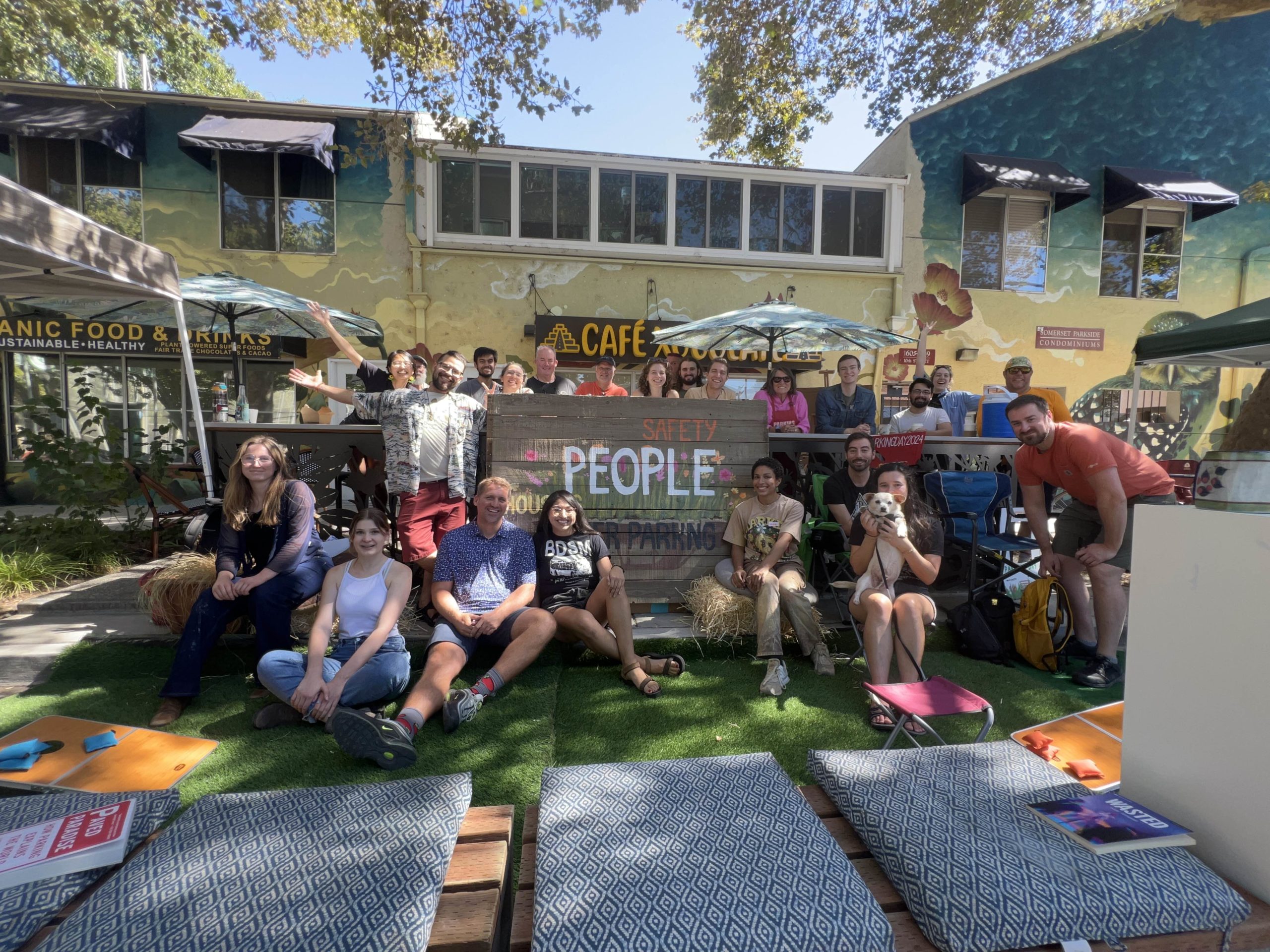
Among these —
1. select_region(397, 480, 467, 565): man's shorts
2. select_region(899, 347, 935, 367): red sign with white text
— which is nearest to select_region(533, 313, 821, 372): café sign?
select_region(899, 347, 935, 367): red sign with white text

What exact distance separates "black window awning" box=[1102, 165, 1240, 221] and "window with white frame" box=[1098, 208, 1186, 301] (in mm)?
362

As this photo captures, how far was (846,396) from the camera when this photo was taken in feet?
21.6

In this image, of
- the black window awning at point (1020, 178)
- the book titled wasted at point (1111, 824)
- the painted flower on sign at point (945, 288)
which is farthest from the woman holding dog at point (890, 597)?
the black window awning at point (1020, 178)

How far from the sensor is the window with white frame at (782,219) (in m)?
11.4

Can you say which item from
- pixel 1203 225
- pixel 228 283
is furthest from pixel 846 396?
pixel 1203 225

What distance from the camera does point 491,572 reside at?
3.72 m

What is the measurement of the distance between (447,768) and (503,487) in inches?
61.8

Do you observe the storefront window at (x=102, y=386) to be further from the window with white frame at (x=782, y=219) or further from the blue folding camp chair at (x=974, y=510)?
the blue folding camp chair at (x=974, y=510)

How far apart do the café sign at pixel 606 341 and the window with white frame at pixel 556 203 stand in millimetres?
1525

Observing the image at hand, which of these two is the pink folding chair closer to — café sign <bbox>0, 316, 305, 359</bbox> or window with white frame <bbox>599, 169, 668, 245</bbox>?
window with white frame <bbox>599, 169, 668, 245</bbox>

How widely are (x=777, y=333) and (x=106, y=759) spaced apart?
7.05 meters

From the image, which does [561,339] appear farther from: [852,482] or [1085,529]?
[1085,529]

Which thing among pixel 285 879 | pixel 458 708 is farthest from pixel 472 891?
pixel 458 708

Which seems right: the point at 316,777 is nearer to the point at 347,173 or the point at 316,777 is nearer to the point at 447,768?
the point at 447,768
